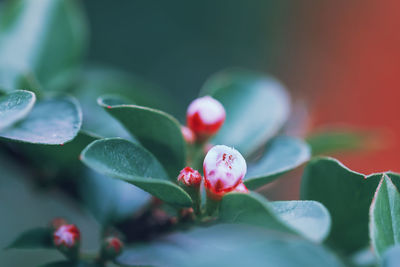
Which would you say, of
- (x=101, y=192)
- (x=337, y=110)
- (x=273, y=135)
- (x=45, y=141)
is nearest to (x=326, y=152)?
(x=273, y=135)

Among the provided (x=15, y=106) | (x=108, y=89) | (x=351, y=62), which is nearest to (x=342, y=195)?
(x=15, y=106)

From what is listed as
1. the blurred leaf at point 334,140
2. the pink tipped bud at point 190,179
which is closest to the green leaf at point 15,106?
the pink tipped bud at point 190,179

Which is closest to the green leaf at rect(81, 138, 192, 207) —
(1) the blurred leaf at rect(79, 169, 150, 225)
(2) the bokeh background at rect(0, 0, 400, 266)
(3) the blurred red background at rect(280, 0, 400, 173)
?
(1) the blurred leaf at rect(79, 169, 150, 225)

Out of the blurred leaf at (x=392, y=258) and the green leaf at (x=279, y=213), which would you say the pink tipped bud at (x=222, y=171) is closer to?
the green leaf at (x=279, y=213)

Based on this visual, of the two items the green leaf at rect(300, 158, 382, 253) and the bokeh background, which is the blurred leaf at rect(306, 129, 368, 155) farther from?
the bokeh background

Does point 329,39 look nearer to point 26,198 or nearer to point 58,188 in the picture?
point 26,198

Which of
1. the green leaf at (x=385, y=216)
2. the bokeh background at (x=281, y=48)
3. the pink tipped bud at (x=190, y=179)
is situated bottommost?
the pink tipped bud at (x=190, y=179)

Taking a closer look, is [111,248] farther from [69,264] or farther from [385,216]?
[385,216]
